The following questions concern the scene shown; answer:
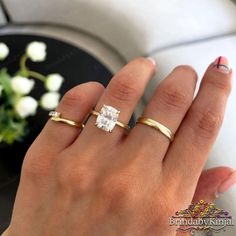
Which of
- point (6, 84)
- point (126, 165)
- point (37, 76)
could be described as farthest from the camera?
point (37, 76)

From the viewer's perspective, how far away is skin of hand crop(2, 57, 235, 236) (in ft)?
1.78

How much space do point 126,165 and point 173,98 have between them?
0.40ft

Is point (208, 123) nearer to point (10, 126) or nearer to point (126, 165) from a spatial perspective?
point (126, 165)

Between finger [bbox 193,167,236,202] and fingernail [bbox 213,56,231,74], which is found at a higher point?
fingernail [bbox 213,56,231,74]

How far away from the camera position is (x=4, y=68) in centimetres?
98

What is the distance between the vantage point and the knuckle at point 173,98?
0.58 meters

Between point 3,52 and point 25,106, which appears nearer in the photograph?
point 25,106

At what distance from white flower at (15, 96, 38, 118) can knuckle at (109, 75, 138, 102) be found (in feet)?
1.08

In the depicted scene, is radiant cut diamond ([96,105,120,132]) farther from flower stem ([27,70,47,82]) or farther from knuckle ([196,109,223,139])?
flower stem ([27,70,47,82])

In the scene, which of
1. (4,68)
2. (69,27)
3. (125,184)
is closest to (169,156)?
(125,184)

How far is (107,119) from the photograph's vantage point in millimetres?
564

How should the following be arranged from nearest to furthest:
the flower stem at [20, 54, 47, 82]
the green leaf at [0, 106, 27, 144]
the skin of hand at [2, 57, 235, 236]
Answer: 1. the skin of hand at [2, 57, 235, 236]
2. the green leaf at [0, 106, 27, 144]
3. the flower stem at [20, 54, 47, 82]

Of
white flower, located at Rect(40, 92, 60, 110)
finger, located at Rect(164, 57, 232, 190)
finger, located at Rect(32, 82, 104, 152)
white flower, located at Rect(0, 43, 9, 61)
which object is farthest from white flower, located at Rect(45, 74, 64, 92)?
finger, located at Rect(164, 57, 232, 190)

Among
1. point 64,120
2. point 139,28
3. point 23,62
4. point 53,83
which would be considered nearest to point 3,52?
point 23,62
